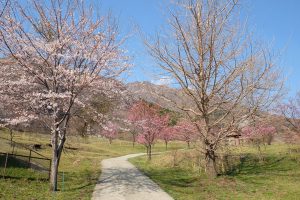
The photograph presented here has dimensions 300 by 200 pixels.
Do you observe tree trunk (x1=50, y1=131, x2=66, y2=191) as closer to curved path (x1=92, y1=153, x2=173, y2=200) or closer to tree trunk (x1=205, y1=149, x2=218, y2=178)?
curved path (x1=92, y1=153, x2=173, y2=200)

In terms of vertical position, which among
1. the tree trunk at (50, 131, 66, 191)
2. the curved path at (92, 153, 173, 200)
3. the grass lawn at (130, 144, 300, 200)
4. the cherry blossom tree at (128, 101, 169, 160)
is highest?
the cherry blossom tree at (128, 101, 169, 160)

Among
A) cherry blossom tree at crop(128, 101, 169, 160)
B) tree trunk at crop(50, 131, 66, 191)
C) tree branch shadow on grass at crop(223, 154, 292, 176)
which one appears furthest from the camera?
cherry blossom tree at crop(128, 101, 169, 160)

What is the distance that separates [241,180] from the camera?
51.3ft

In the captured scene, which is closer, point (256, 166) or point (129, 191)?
point (129, 191)

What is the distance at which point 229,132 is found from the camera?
15891 millimetres

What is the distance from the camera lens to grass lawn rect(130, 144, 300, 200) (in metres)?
12.3

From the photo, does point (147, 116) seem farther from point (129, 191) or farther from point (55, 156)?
point (55, 156)

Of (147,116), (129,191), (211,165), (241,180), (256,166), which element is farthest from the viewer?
(147,116)

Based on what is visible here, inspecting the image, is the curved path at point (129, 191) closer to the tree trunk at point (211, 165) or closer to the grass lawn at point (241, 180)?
the grass lawn at point (241, 180)

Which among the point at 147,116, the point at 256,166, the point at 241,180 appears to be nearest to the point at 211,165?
the point at 241,180

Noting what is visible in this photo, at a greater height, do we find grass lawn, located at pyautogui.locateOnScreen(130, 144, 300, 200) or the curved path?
grass lawn, located at pyautogui.locateOnScreen(130, 144, 300, 200)

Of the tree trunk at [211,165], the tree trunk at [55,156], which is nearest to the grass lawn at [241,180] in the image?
the tree trunk at [211,165]

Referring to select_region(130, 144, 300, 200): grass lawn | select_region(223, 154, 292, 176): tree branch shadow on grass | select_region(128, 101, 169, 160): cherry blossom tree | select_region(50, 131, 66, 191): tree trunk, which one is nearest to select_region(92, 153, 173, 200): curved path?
select_region(130, 144, 300, 200): grass lawn

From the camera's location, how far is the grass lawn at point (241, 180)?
484 inches
